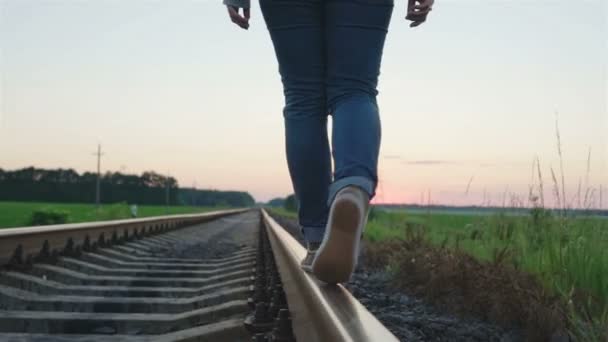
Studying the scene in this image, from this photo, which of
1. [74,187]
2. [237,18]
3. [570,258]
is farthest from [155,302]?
[74,187]

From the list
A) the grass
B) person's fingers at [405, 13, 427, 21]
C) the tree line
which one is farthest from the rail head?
the tree line

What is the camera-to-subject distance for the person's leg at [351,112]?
5.76 feet

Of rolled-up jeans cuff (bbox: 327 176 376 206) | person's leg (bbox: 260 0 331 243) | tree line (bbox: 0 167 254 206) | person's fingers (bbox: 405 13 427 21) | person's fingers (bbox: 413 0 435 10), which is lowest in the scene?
rolled-up jeans cuff (bbox: 327 176 376 206)

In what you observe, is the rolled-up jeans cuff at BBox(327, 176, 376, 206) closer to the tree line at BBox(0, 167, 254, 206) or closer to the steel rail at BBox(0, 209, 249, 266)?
the steel rail at BBox(0, 209, 249, 266)

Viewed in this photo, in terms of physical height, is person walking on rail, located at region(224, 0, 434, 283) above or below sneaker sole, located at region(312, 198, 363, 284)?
above

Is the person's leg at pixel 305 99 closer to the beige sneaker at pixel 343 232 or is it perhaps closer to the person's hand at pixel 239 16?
the person's hand at pixel 239 16

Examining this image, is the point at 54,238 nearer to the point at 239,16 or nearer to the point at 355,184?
the point at 239,16

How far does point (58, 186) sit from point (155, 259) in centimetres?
12723

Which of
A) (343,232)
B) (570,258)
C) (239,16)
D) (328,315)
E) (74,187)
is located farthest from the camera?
(74,187)

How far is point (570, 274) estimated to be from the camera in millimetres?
2758

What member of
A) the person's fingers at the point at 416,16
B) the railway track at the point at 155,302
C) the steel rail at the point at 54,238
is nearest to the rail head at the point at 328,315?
the railway track at the point at 155,302

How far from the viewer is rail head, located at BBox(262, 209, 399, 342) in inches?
47.6

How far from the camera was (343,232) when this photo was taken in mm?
1714

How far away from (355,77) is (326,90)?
0.48ft
